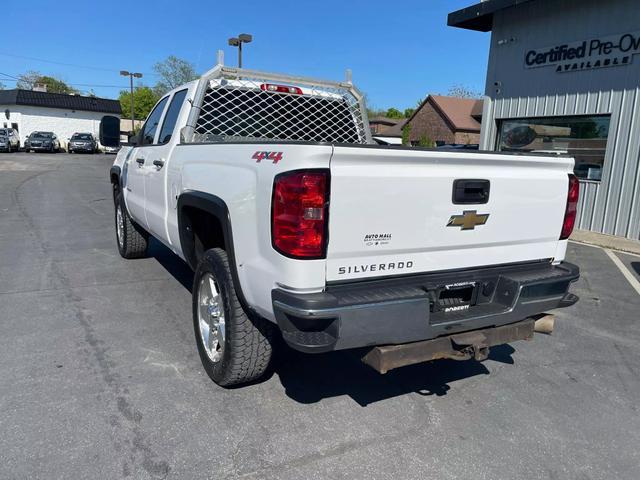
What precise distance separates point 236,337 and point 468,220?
1.55m

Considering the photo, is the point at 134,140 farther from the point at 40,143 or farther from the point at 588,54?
the point at 40,143

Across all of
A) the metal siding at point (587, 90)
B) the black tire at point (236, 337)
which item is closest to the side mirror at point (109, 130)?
the black tire at point (236, 337)

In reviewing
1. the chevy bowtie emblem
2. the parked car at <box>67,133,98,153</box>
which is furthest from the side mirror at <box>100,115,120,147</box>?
the parked car at <box>67,133,98,153</box>

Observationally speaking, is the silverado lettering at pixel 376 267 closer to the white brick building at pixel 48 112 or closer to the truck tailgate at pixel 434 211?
the truck tailgate at pixel 434 211

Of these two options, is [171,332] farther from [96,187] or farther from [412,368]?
[96,187]

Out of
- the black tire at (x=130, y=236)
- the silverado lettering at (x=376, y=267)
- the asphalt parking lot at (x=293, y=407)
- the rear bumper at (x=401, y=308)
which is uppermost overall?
the silverado lettering at (x=376, y=267)

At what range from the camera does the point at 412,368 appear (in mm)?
3797

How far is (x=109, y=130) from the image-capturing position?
5715 mm

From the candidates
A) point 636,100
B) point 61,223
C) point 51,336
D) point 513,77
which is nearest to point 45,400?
point 51,336

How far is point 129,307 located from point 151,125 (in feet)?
6.40

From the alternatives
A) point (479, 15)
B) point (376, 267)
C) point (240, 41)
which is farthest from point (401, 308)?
point (240, 41)

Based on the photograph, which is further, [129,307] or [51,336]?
[129,307]

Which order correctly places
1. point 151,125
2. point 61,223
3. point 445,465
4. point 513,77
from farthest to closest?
Result: point 513,77 < point 61,223 < point 151,125 < point 445,465

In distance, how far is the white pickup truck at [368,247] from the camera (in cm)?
246
